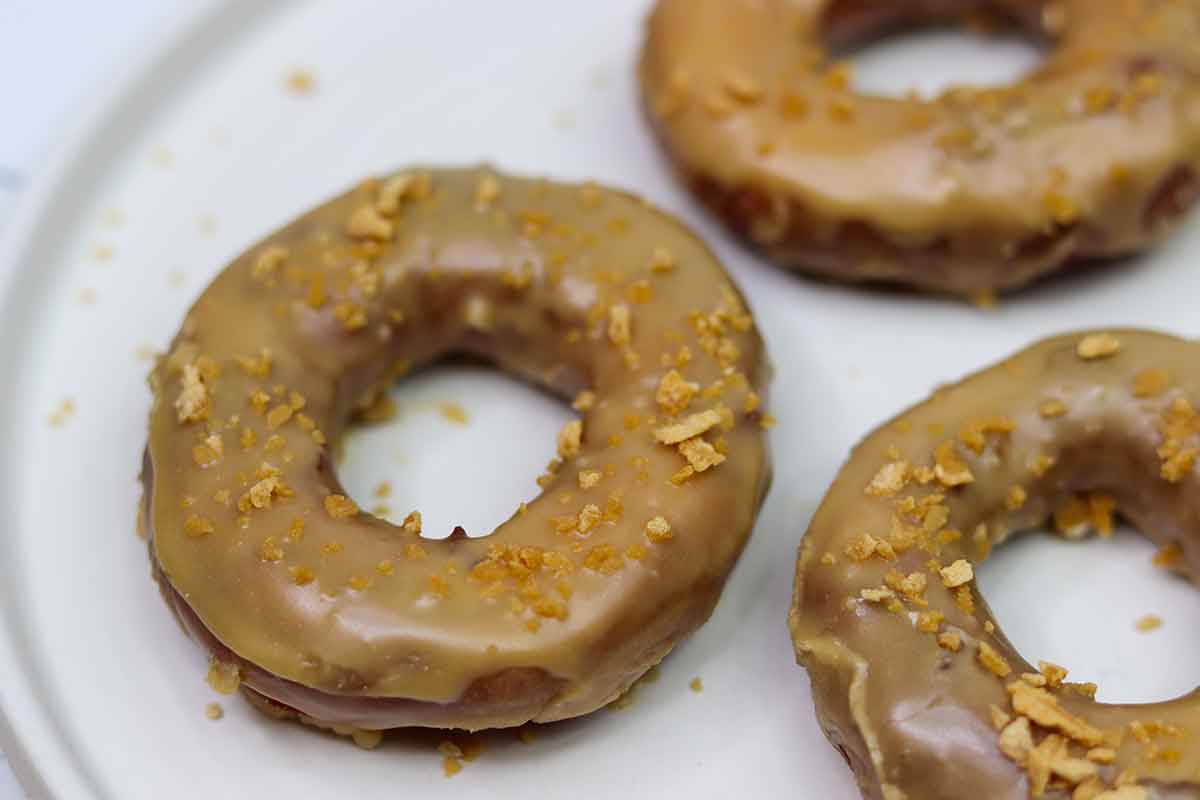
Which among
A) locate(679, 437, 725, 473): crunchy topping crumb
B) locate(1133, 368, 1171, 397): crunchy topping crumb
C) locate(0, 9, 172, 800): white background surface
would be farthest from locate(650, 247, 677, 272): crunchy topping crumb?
locate(0, 9, 172, 800): white background surface

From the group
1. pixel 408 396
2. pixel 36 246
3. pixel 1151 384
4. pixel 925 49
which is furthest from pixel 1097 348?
pixel 36 246

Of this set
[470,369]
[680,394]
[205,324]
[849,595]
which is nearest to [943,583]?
[849,595]

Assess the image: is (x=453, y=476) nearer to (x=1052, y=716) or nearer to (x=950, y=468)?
(x=950, y=468)

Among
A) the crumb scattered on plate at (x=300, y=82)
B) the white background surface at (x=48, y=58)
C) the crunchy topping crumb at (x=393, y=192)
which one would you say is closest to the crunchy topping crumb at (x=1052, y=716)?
the crunchy topping crumb at (x=393, y=192)

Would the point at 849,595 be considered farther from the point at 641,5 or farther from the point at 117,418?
the point at 641,5

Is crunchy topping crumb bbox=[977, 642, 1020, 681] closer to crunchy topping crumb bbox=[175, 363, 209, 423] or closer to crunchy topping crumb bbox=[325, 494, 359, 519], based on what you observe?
crunchy topping crumb bbox=[325, 494, 359, 519]

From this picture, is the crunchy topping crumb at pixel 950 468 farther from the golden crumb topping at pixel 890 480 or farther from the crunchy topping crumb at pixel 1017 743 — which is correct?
the crunchy topping crumb at pixel 1017 743
